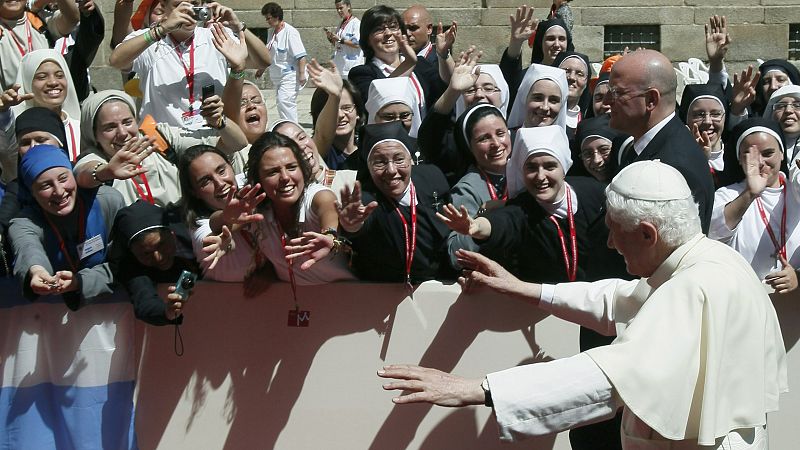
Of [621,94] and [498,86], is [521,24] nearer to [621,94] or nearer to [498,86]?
[498,86]

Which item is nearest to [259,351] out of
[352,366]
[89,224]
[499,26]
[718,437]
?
[352,366]

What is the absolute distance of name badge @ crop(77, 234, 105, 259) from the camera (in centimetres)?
531

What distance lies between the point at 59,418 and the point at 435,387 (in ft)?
9.03

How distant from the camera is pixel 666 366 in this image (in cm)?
333

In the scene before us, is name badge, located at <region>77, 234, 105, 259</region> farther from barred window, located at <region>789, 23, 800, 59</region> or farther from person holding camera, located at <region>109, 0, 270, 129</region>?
barred window, located at <region>789, 23, 800, 59</region>

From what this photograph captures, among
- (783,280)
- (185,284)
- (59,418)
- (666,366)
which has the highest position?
(666,366)

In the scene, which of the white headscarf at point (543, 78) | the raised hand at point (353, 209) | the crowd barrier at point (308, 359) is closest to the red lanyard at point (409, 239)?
the crowd barrier at point (308, 359)

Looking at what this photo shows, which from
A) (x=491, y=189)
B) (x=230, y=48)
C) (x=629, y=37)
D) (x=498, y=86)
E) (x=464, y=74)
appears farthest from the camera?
(x=629, y=37)

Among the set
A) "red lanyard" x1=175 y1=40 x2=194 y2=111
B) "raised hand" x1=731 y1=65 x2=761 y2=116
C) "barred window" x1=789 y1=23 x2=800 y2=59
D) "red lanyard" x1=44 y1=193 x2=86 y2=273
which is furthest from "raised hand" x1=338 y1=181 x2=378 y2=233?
"barred window" x1=789 y1=23 x2=800 y2=59

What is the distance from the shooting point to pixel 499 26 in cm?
1534

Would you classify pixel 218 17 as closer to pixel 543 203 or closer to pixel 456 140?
pixel 456 140

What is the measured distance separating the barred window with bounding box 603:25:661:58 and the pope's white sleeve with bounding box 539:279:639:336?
11.6m

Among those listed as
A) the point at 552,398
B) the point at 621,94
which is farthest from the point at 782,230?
the point at 552,398

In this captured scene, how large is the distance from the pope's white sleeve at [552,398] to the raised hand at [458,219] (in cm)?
156
